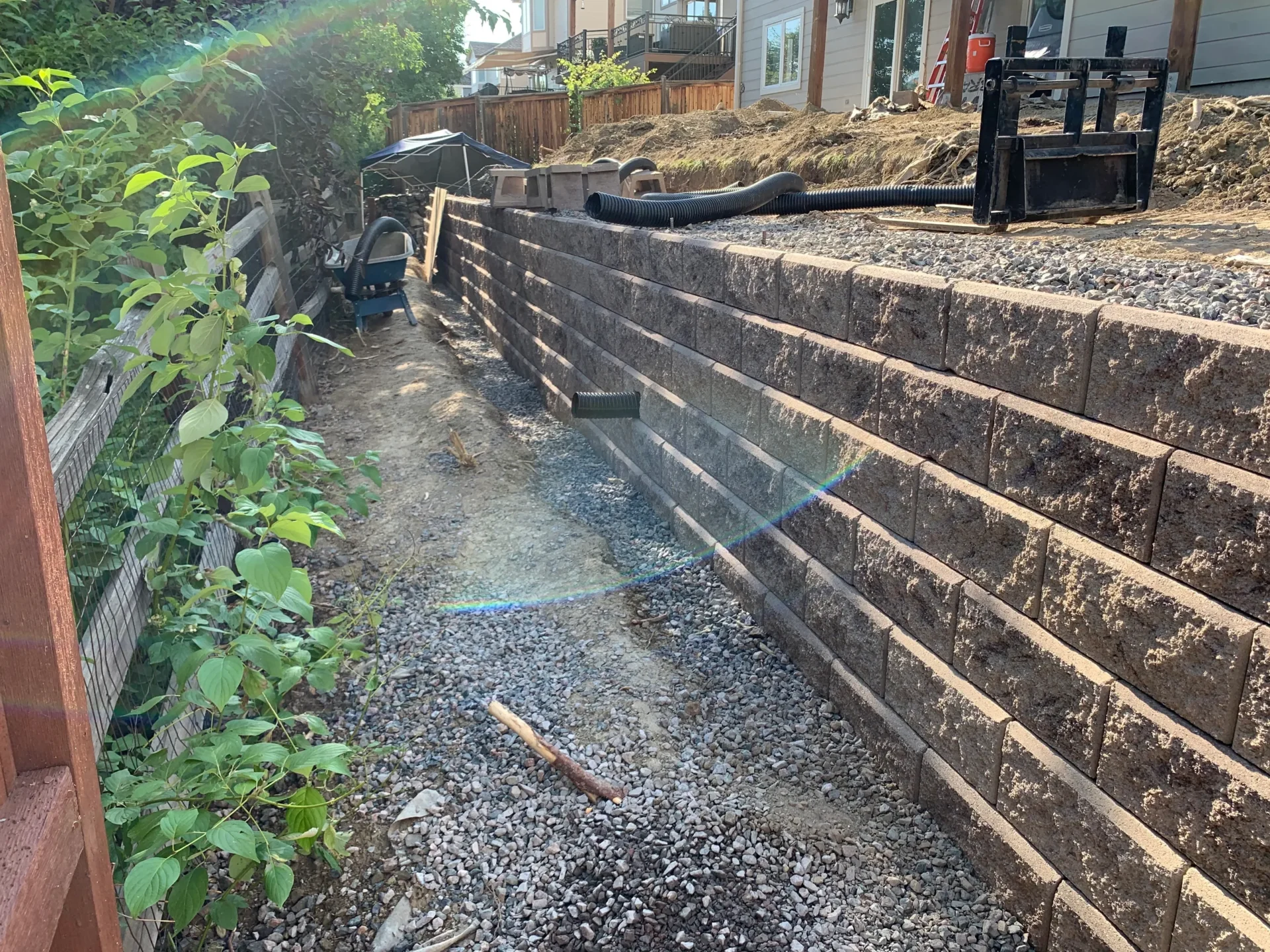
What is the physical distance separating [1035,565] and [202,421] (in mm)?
2243

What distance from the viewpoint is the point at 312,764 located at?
2.39m

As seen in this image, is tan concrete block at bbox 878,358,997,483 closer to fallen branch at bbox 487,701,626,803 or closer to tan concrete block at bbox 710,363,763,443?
tan concrete block at bbox 710,363,763,443

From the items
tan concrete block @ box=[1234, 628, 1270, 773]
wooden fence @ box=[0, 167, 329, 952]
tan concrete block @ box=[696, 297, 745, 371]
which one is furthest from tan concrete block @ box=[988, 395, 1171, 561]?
wooden fence @ box=[0, 167, 329, 952]

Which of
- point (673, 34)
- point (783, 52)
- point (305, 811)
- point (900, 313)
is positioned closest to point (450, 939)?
point (305, 811)

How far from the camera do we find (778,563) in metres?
4.14

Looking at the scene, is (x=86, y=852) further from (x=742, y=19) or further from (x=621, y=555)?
(x=742, y=19)

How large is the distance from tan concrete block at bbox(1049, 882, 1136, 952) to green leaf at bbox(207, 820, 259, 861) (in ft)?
6.91

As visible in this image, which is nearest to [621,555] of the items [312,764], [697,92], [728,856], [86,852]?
[728,856]

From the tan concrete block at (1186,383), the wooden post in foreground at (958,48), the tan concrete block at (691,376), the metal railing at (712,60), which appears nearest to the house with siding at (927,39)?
the wooden post in foreground at (958,48)

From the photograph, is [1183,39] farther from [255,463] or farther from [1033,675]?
[255,463]

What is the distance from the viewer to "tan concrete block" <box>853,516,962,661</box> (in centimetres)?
290

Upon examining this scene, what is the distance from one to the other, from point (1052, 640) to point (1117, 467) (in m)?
0.54

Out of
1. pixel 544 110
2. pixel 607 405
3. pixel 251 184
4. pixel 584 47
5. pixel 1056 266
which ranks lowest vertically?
pixel 607 405

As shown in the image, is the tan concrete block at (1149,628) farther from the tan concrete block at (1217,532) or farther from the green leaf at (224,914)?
the green leaf at (224,914)
